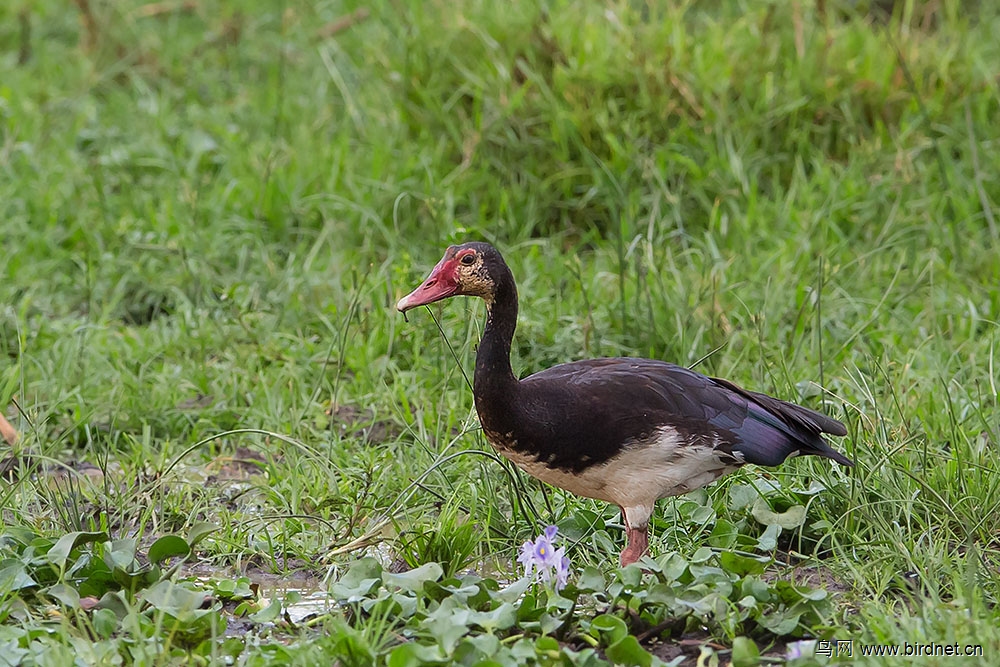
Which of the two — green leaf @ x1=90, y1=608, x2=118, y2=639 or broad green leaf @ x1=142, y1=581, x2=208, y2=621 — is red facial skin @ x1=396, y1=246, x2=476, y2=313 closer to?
broad green leaf @ x1=142, y1=581, x2=208, y2=621

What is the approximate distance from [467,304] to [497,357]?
1206 mm

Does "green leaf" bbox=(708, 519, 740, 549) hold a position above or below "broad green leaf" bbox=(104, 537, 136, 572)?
below

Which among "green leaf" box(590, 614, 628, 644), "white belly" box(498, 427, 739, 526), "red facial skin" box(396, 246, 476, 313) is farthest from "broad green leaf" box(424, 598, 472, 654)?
"red facial skin" box(396, 246, 476, 313)

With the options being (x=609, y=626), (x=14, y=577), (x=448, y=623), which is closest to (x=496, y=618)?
(x=448, y=623)

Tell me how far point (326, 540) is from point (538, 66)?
3.22 meters

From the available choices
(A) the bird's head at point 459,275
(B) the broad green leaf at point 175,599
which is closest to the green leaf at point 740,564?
(A) the bird's head at point 459,275

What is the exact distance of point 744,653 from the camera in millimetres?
3109

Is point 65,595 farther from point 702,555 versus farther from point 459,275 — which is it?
point 702,555

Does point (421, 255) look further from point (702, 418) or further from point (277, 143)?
point (702, 418)

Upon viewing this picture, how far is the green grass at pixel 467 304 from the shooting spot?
3465 mm

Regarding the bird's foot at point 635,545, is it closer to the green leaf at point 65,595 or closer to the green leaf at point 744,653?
the green leaf at point 744,653

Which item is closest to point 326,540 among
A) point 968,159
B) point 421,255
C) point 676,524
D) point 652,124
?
point 676,524

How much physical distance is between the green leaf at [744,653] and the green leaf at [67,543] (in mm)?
1648

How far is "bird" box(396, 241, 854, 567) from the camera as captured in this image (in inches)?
145
